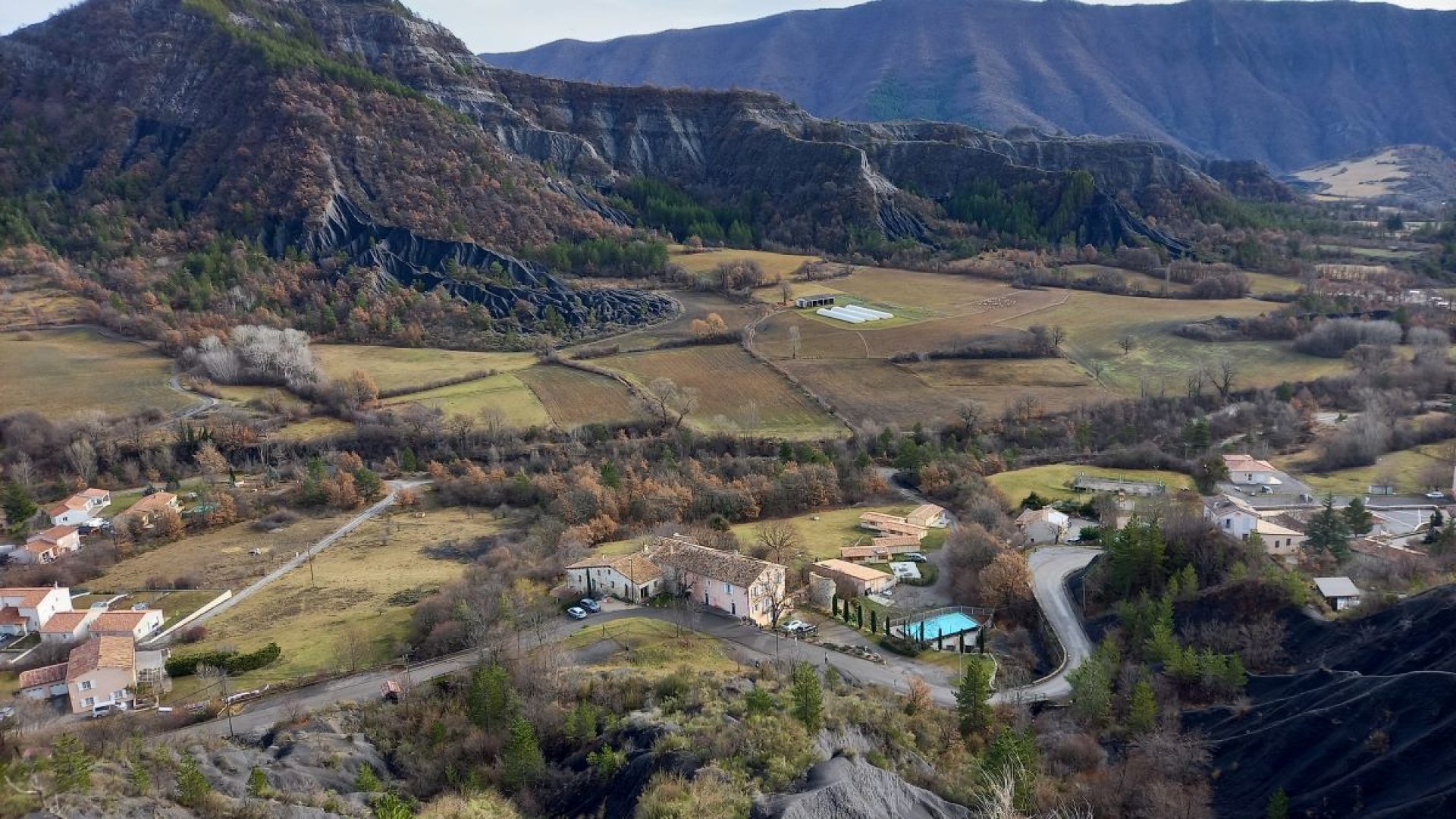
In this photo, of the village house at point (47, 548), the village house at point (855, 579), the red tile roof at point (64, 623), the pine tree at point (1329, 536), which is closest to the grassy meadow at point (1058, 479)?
the pine tree at point (1329, 536)

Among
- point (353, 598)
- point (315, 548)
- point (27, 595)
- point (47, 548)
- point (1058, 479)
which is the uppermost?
point (1058, 479)

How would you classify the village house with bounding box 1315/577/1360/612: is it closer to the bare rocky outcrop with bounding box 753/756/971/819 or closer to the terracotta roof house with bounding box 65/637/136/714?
the bare rocky outcrop with bounding box 753/756/971/819

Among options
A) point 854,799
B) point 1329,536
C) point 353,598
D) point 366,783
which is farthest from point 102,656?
point 1329,536

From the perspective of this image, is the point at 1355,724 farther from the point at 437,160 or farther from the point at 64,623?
the point at 437,160

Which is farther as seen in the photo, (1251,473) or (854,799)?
(1251,473)

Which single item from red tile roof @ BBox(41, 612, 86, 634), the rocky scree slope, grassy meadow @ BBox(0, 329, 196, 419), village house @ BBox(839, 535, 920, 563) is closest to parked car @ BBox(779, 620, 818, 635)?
village house @ BBox(839, 535, 920, 563)

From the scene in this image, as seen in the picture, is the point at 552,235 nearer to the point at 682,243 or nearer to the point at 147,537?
the point at 682,243

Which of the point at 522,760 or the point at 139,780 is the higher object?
the point at 139,780
